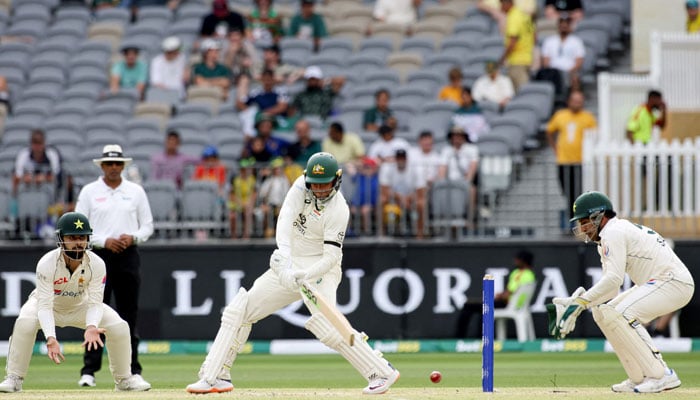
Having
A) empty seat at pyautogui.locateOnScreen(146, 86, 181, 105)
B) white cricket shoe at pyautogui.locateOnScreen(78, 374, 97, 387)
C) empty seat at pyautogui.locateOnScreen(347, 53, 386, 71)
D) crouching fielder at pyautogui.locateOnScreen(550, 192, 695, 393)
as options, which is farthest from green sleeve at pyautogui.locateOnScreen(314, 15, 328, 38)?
crouching fielder at pyautogui.locateOnScreen(550, 192, 695, 393)

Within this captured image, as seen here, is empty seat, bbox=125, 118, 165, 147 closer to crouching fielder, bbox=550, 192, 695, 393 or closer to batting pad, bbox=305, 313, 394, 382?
batting pad, bbox=305, 313, 394, 382

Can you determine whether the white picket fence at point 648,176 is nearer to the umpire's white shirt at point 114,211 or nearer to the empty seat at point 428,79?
the empty seat at point 428,79

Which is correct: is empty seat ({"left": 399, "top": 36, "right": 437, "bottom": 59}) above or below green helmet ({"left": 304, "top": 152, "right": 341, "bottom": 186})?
above

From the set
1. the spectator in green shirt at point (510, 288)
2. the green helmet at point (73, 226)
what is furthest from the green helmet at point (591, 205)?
the spectator in green shirt at point (510, 288)

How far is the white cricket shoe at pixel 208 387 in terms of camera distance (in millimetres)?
10391

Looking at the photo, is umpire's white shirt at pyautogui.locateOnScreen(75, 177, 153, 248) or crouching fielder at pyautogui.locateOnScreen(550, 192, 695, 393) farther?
umpire's white shirt at pyautogui.locateOnScreen(75, 177, 153, 248)

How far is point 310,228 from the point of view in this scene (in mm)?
10781

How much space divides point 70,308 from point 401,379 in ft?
11.1

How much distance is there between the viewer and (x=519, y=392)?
10.5m

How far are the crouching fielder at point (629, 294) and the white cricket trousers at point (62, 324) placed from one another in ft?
11.7

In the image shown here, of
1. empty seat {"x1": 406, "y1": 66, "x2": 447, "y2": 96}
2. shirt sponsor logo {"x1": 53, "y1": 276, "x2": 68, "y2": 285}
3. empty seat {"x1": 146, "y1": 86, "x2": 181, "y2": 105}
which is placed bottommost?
shirt sponsor logo {"x1": 53, "y1": 276, "x2": 68, "y2": 285}

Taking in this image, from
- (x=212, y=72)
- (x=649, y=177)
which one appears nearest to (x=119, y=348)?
(x=649, y=177)

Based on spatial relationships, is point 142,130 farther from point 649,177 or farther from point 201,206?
point 649,177

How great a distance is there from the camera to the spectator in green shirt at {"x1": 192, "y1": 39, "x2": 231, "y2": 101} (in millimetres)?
21859
